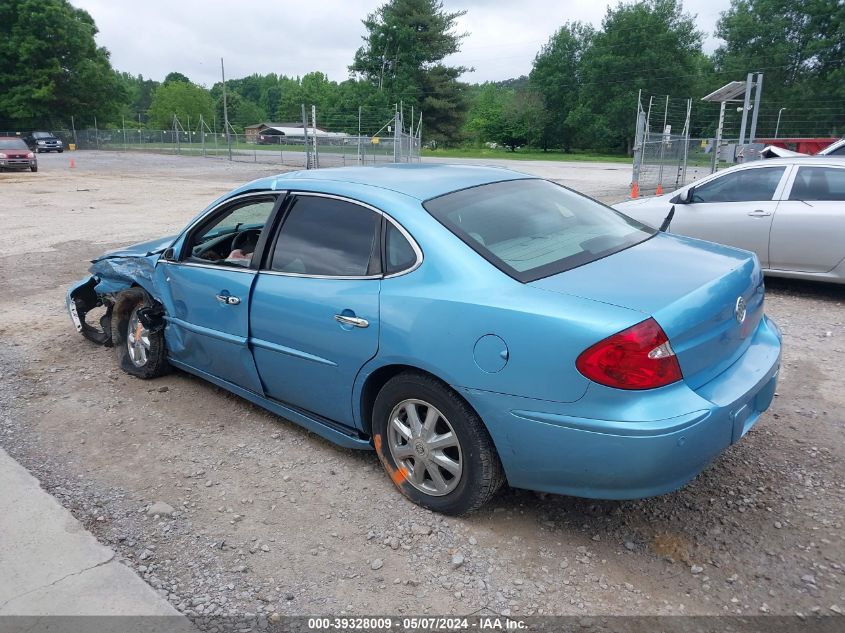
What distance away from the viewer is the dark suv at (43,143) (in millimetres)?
49812

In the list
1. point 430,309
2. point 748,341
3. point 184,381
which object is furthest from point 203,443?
point 748,341

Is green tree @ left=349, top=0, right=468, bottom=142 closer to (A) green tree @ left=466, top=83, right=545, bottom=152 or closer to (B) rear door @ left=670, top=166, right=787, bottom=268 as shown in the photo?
(A) green tree @ left=466, top=83, right=545, bottom=152

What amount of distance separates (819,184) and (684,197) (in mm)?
1321

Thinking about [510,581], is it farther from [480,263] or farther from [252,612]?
[480,263]

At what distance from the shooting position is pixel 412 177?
3.73 metres

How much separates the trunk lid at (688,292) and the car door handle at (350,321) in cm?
82

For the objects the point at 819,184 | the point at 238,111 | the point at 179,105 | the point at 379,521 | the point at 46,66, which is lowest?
the point at 379,521

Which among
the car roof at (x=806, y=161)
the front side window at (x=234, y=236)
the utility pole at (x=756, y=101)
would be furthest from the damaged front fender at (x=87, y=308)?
the utility pole at (x=756, y=101)

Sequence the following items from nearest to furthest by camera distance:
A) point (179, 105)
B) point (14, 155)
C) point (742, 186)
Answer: point (742, 186), point (14, 155), point (179, 105)

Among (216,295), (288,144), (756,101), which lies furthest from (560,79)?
(216,295)

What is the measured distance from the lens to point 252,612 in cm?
263

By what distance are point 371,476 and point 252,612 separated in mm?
1102

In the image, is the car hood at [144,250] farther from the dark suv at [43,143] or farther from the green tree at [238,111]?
the green tree at [238,111]

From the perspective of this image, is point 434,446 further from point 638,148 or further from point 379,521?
point 638,148
